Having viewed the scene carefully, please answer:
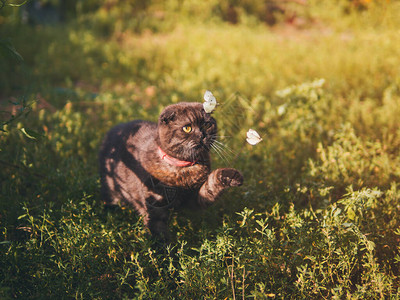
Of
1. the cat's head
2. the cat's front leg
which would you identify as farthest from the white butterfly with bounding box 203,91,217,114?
the cat's front leg

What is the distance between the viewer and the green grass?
198 centimetres

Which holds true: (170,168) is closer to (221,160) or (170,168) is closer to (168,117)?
(168,117)

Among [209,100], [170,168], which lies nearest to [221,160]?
[170,168]

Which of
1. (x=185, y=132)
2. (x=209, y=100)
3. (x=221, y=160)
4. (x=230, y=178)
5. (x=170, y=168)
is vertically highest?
(x=209, y=100)

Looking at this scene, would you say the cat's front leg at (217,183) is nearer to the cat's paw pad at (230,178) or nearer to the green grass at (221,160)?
the cat's paw pad at (230,178)

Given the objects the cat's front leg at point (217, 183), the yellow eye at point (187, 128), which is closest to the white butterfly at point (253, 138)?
the cat's front leg at point (217, 183)

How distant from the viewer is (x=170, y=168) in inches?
91.5

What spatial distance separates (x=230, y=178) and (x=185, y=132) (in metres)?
0.48

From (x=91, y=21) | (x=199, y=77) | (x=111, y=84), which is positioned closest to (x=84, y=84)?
(x=111, y=84)

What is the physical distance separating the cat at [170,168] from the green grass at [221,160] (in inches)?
7.9

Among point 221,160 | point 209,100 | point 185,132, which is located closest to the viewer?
point 209,100

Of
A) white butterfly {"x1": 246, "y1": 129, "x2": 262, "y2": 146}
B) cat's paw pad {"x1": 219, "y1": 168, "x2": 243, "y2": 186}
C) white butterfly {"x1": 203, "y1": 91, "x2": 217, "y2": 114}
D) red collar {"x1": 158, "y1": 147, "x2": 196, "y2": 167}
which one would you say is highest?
white butterfly {"x1": 203, "y1": 91, "x2": 217, "y2": 114}

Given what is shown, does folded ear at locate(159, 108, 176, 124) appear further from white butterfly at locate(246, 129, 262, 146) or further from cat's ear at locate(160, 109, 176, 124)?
white butterfly at locate(246, 129, 262, 146)

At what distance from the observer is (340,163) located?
2.97 m
